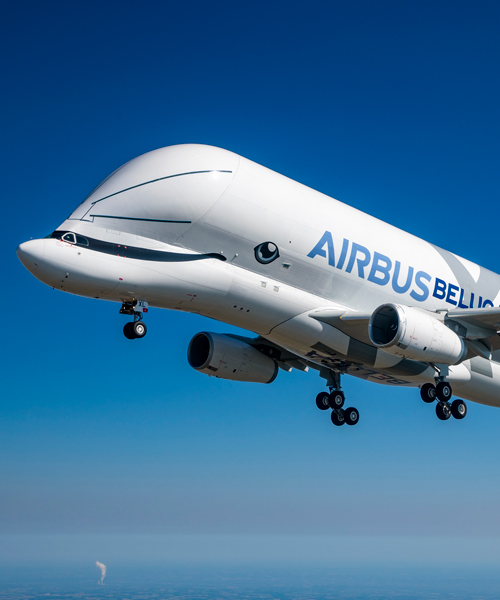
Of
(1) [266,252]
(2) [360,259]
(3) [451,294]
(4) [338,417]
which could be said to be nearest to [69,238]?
(1) [266,252]

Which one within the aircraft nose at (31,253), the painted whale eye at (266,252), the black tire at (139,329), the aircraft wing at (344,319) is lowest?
the black tire at (139,329)

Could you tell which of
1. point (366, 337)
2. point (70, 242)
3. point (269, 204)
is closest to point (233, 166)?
point (269, 204)

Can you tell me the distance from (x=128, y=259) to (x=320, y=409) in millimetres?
13120

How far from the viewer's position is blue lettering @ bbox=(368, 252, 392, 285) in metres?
24.2

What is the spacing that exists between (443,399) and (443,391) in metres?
0.31

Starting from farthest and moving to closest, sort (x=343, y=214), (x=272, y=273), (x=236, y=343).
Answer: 1. (x=236, y=343)
2. (x=343, y=214)
3. (x=272, y=273)

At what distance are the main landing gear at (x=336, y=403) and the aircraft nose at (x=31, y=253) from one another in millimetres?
14543

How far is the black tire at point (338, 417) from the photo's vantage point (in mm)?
28062

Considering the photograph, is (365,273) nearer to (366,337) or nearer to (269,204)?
(366,337)

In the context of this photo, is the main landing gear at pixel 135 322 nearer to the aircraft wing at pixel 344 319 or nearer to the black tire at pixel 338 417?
the aircraft wing at pixel 344 319

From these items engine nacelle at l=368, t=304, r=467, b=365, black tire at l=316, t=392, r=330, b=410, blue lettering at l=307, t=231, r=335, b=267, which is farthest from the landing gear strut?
blue lettering at l=307, t=231, r=335, b=267

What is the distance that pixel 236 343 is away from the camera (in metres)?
27.6

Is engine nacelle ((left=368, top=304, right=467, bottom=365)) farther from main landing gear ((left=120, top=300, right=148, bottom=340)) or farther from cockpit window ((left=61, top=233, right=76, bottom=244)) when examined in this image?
cockpit window ((left=61, top=233, right=76, bottom=244))

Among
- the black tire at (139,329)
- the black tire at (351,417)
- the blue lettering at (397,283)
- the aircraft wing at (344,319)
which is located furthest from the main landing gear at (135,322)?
the black tire at (351,417)
